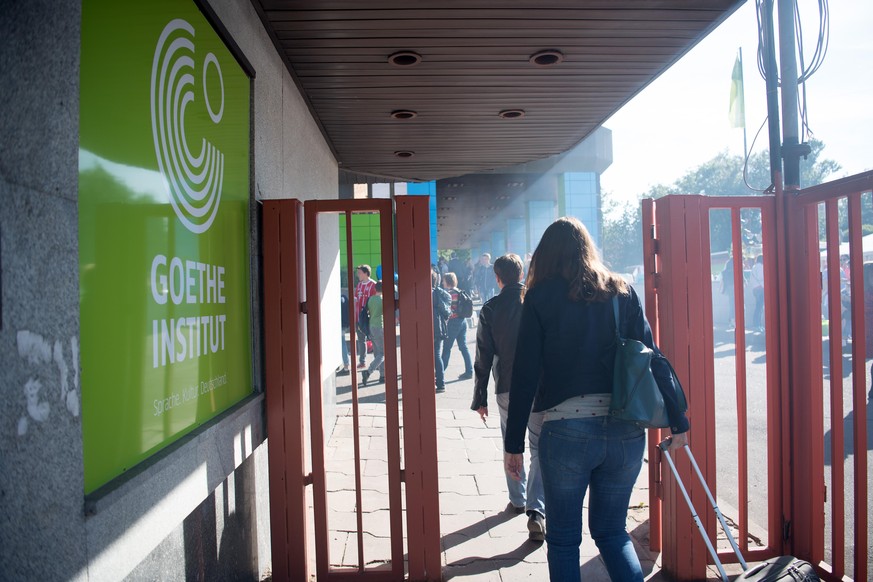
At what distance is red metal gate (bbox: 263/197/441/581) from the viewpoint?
3.29 metres

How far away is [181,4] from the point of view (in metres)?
2.35

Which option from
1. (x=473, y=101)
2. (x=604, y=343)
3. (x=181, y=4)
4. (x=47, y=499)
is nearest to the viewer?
(x=47, y=499)

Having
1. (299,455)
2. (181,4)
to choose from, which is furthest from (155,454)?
(181,4)

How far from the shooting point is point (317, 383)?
336 centimetres

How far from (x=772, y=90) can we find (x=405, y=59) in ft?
7.78

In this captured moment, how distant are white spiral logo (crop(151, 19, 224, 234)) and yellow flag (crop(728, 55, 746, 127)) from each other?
6080 mm

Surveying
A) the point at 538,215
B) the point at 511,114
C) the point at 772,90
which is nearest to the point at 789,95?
the point at 772,90

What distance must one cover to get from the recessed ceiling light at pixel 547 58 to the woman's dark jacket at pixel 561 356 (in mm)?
2207

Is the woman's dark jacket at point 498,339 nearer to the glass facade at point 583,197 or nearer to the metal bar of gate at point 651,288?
the metal bar of gate at point 651,288

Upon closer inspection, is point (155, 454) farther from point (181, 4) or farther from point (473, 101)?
point (473, 101)

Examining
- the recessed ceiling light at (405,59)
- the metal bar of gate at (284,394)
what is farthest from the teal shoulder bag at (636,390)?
the recessed ceiling light at (405,59)

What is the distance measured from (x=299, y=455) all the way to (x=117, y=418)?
1.64 meters

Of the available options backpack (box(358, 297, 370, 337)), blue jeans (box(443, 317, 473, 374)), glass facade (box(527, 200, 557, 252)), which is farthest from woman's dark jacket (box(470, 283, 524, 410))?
glass facade (box(527, 200, 557, 252))

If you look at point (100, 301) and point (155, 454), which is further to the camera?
point (155, 454)
